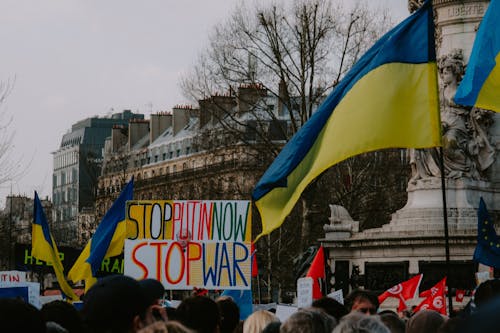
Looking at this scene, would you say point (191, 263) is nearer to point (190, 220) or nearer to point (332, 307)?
point (190, 220)

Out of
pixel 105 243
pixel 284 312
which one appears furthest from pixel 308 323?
pixel 105 243

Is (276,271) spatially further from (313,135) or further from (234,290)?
(313,135)

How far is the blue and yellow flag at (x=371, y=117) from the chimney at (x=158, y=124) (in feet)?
275

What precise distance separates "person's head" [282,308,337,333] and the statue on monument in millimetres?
20379

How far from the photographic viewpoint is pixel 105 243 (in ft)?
56.0

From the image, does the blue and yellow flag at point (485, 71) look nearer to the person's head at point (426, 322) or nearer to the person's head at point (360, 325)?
the person's head at point (426, 322)

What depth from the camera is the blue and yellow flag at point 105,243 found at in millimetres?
16766

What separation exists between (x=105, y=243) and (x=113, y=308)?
10.9 metres

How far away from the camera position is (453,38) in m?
28.7

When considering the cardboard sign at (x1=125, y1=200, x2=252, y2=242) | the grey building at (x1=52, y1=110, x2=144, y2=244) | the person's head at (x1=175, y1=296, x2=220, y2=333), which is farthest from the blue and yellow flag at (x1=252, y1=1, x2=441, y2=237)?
the grey building at (x1=52, y1=110, x2=144, y2=244)

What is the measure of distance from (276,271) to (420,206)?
1602 centimetres

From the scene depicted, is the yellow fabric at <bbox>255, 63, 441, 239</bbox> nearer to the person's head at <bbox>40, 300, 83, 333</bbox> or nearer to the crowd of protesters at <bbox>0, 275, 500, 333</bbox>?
the crowd of protesters at <bbox>0, 275, 500, 333</bbox>

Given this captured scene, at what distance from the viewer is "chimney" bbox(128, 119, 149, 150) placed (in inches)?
3875

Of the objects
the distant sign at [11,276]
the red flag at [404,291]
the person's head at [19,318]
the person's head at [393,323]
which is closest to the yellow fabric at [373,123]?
the person's head at [393,323]
